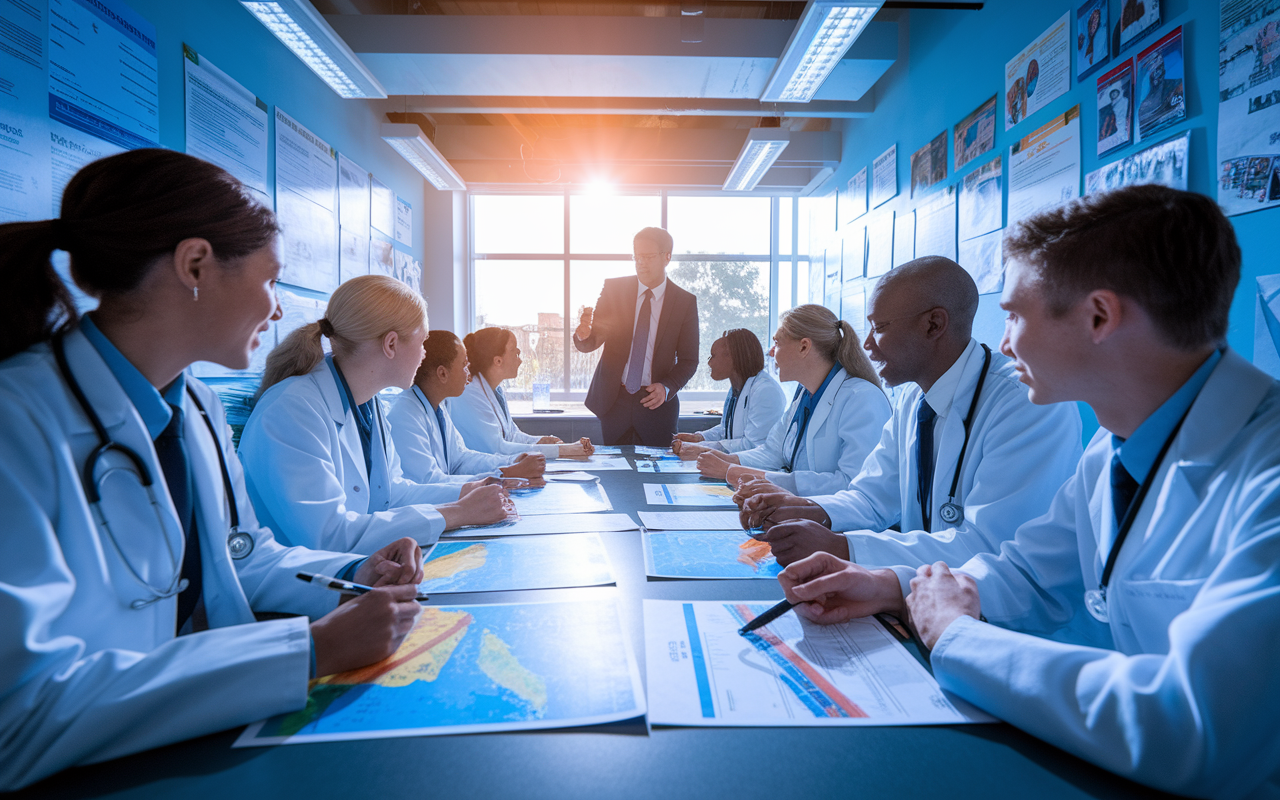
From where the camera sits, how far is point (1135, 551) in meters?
0.82

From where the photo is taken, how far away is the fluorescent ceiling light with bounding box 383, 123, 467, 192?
384 cm

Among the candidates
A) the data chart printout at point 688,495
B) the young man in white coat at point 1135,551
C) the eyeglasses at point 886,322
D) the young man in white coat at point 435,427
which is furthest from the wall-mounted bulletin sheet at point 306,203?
the young man in white coat at point 1135,551

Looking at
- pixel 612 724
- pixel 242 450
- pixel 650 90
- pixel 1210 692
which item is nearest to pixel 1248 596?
pixel 1210 692

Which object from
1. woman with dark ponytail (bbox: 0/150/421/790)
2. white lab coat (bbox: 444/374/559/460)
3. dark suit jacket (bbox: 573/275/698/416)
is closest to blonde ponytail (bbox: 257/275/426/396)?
woman with dark ponytail (bbox: 0/150/421/790)

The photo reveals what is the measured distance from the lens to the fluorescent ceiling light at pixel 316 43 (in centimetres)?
247

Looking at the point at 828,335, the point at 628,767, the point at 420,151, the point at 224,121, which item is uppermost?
the point at 420,151

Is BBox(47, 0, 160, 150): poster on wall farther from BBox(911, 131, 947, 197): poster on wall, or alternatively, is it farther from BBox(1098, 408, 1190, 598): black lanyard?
BBox(911, 131, 947, 197): poster on wall

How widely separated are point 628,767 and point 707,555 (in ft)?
2.32

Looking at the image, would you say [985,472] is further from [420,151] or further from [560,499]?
[420,151]

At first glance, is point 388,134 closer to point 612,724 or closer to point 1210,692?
point 612,724


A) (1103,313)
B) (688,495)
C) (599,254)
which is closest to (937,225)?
(688,495)

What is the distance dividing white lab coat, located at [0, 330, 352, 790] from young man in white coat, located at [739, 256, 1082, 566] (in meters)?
0.90

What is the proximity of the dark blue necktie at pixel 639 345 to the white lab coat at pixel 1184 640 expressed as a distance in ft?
8.51

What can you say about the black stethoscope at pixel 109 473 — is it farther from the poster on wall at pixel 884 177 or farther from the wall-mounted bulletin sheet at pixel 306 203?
the poster on wall at pixel 884 177
